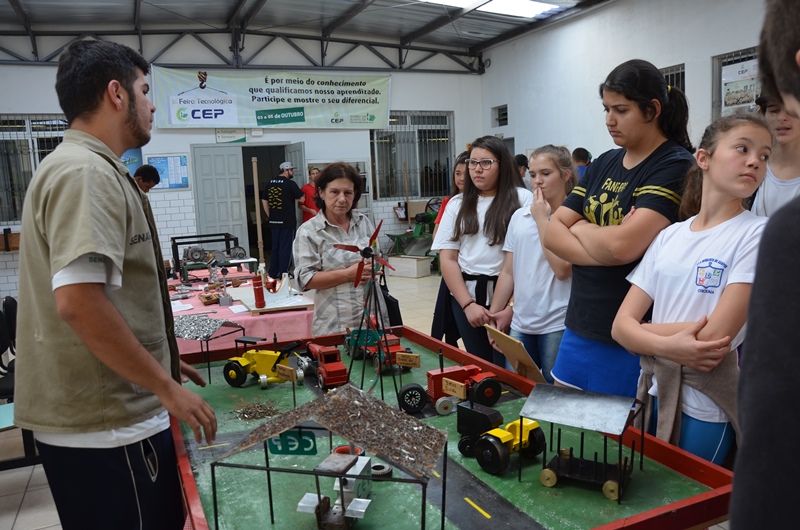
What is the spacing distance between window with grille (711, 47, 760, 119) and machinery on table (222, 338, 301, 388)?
22.3ft

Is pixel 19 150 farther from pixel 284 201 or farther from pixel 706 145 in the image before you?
pixel 706 145

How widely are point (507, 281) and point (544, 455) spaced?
1.44m

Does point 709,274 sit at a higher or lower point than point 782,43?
lower

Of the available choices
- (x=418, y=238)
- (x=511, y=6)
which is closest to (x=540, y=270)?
(x=511, y=6)

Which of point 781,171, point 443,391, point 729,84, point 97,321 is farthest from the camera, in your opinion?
point 729,84

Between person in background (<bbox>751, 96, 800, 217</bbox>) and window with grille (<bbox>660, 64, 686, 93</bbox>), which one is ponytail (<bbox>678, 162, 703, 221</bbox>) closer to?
person in background (<bbox>751, 96, 800, 217</bbox>)

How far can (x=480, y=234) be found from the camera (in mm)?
2889

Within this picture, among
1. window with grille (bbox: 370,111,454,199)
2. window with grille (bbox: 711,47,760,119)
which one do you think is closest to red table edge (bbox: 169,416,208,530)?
window with grille (bbox: 711,47,760,119)

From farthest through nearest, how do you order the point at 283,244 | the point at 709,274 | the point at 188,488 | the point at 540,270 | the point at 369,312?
the point at 283,244
the point at 540,270
the point at 369,312
the point at 709,274
the point at 188,488

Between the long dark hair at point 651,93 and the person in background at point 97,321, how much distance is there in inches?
52.7

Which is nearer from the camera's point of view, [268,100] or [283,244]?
[283,244]

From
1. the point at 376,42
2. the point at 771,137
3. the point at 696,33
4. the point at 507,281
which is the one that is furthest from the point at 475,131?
the point at 771,137

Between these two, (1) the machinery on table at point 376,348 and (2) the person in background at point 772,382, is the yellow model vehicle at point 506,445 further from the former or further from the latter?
(2) the person in background at point 772,382

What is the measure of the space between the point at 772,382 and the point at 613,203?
1.47 metres
